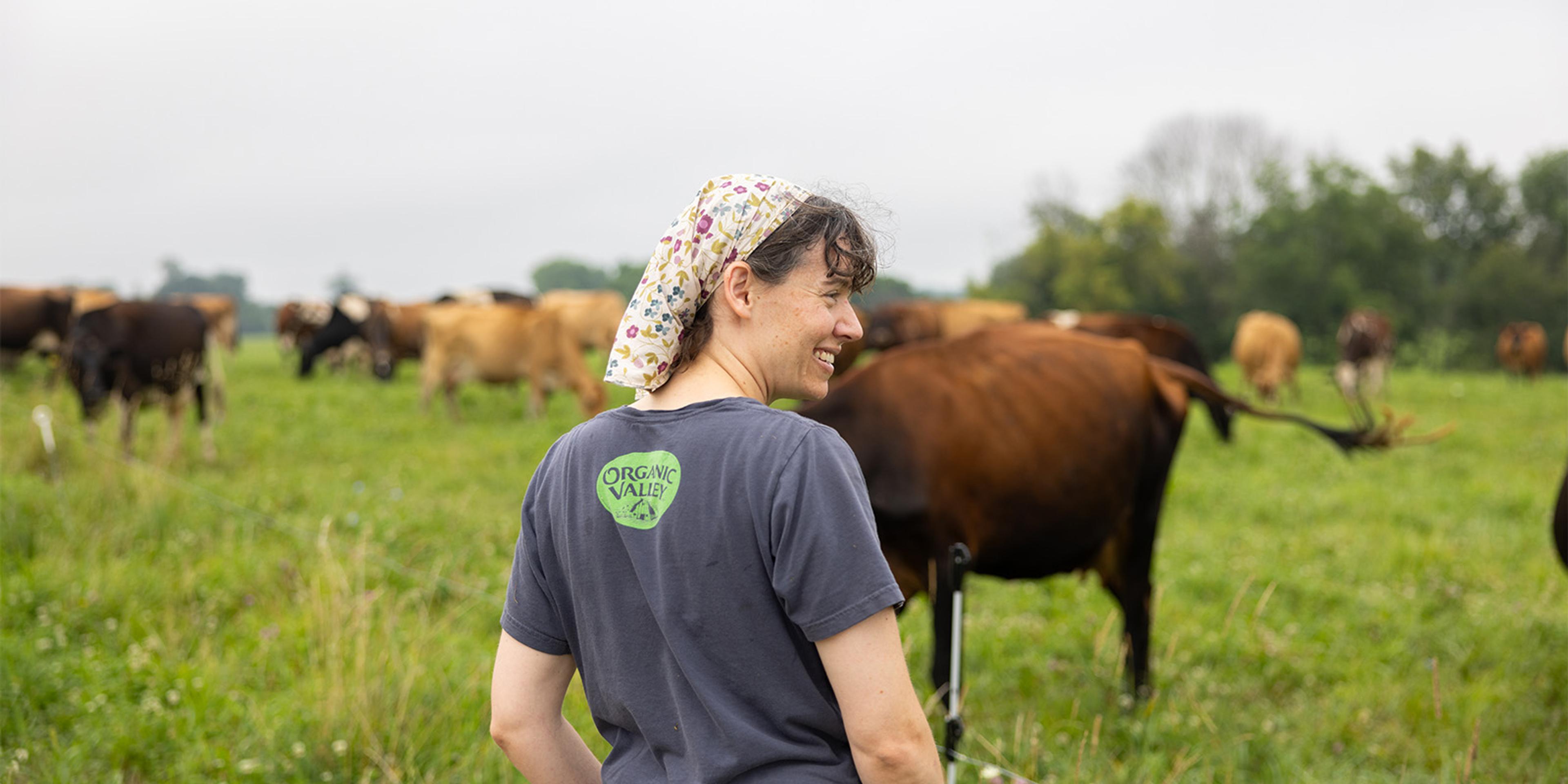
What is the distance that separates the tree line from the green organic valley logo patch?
42800 millimetres

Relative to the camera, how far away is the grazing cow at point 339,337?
901 inches

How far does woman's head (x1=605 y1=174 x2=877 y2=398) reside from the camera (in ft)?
4.86

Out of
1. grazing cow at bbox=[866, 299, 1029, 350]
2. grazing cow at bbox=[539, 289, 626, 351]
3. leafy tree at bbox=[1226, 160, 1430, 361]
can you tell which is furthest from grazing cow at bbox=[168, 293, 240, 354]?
leafy tree at bbox=[1226, 160, 1430, 361]

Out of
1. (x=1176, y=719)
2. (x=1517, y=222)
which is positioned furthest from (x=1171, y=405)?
(x=1517, y=222)

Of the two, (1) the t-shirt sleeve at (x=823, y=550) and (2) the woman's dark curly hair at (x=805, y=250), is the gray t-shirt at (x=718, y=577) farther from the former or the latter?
(2) the woman's dark curly hair at (x=805, y=250)

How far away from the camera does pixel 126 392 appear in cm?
1047

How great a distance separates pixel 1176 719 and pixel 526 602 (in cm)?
357

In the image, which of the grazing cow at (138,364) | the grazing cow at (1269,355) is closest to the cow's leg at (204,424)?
the grazing cow at (138,364)

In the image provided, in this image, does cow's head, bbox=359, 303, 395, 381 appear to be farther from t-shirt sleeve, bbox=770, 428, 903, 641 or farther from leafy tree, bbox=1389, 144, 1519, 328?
leafy tree, bbox=1389, 144, 1519, 328

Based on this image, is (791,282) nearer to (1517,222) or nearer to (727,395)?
(727,395)

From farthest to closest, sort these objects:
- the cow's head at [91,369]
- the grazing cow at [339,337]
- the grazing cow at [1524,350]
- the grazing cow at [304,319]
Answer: the grazing cow at [1524,350] → the grazing cow at [304,319] → the grazing cow at [339,337] → the cow's head at [91,369]

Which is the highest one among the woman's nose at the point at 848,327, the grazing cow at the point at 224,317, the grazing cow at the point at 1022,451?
the woman's nose at the point at 848,327

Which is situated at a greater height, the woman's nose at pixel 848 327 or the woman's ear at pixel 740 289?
the woman's ear at pixel 740 289

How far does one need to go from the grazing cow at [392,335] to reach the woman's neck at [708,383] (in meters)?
21.3
